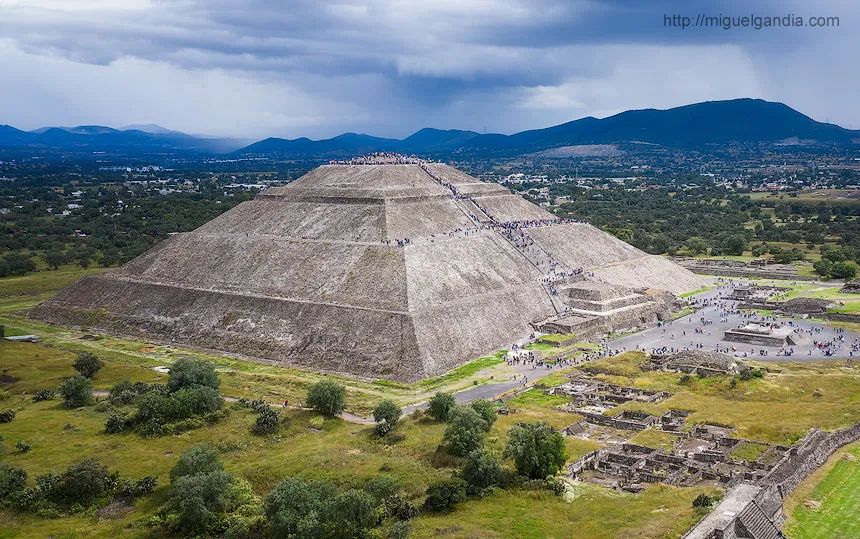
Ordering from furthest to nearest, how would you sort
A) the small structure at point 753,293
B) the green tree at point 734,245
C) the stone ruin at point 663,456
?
1. the green tree at point 734,245
2. the small structure at point 753,293
3. the stone ruin at point 663,456

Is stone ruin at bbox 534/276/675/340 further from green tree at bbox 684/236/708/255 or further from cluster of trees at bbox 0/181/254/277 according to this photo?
cluster of trees at bbox 0/181/254/277

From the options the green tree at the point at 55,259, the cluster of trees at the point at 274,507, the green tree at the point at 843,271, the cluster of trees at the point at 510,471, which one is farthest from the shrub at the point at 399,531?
the green tree at the point at 55,259

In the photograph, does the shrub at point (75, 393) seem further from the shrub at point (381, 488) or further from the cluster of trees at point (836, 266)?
the cluster of trees at point (836, 266)

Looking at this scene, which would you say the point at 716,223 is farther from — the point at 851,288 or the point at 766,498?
the point at 766,498

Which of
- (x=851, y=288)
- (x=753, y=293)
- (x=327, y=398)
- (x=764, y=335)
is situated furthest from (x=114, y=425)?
(x=851, y=288)

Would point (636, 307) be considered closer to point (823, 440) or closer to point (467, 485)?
point (823, 440)

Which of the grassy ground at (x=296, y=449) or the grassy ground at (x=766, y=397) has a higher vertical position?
the grassy ground at (x=766, y=397)
